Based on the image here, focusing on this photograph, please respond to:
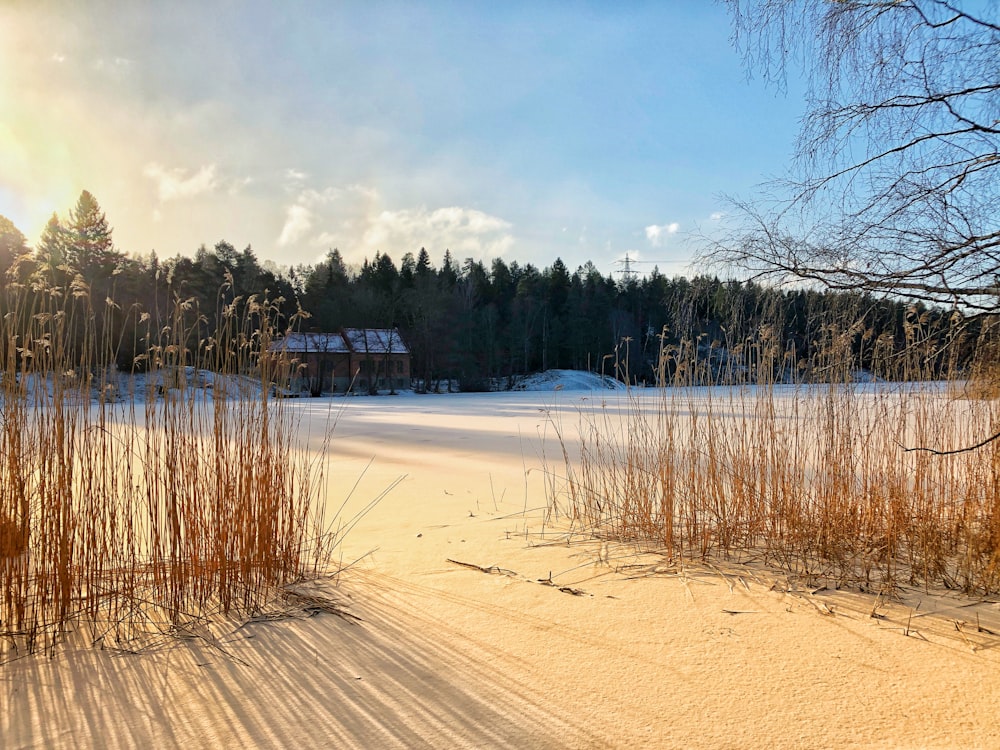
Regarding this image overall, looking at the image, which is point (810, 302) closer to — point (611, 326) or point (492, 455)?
point (492, 455)

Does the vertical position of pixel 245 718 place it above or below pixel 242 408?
below

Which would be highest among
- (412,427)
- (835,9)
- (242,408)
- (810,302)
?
Answer: (835,9)

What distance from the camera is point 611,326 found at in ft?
128

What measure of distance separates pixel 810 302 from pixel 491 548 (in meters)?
2.28

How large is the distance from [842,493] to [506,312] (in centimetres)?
3979

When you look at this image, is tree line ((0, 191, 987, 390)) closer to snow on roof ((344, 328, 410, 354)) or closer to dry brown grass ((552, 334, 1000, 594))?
dry brown grass ((552, 334, 1000, 594))

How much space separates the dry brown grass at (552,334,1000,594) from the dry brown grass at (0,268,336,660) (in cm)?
212

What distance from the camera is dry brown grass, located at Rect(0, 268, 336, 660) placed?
238 cm

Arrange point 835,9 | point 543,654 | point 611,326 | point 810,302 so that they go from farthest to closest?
point 611,326 → point 810,302 → point 835,9 → point 543,654

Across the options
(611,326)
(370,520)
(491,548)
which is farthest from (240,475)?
(611,326)

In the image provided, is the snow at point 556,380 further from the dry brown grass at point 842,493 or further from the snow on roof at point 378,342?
the dry brown grass at point 842,493

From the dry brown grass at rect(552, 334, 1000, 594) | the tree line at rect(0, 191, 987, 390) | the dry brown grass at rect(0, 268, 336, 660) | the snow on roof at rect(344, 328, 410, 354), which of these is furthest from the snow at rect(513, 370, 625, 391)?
the dry brown grass at rect(0, 268, 336, 660)

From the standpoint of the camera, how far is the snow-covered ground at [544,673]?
1.73 m

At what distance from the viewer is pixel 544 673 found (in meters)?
2.07
